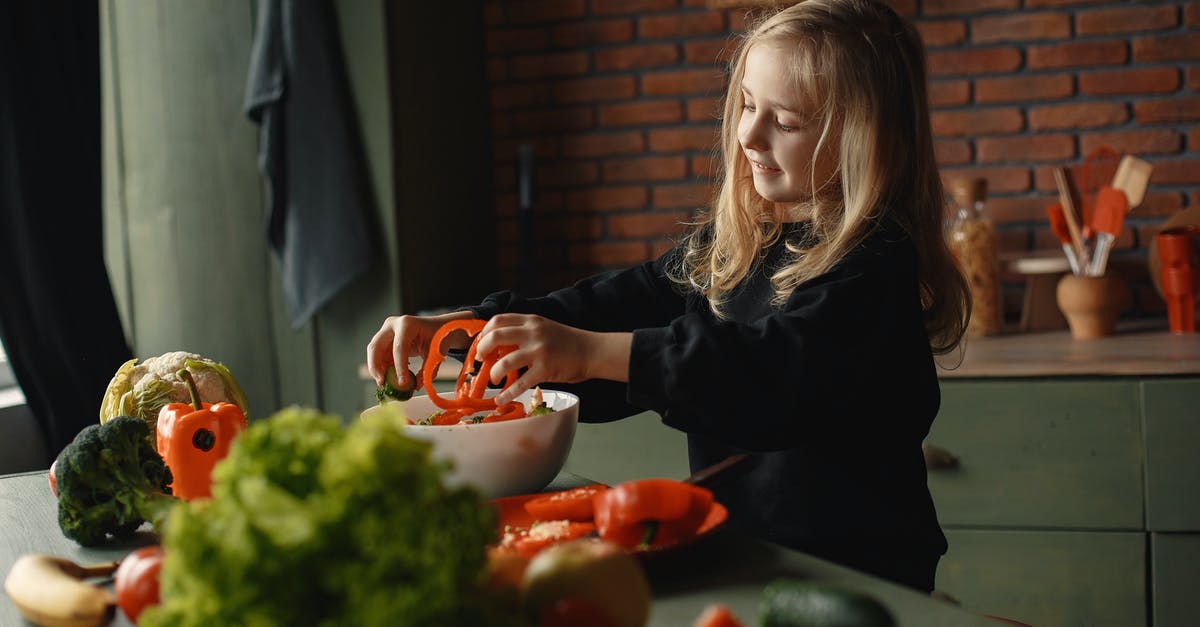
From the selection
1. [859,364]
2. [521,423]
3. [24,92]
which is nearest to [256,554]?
[521,423]

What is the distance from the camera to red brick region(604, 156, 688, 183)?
2.91 meters

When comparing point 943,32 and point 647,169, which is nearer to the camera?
point 943,32

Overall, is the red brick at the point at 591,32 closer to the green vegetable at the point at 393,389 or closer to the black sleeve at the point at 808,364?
the black sleeve at the point at 808,364

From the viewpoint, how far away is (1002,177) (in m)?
2.70

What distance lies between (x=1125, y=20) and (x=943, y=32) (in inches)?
15.4

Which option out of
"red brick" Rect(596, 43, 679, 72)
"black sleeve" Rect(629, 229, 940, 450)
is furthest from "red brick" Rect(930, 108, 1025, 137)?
"black sleeve" Rect(629, 229, 940, 450)

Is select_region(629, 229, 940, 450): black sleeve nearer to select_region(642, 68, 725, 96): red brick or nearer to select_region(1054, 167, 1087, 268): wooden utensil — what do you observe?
select_region(1054, 167, 1087, 268): wooden utensil

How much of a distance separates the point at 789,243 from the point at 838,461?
30cm

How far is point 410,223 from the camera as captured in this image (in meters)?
2.65

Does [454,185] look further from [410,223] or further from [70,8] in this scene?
[70,8]

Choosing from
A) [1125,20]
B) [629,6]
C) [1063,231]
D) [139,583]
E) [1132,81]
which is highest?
[629,6]

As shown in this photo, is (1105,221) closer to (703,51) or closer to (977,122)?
(977,122)

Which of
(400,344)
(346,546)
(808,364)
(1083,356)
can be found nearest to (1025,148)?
(1083,356)

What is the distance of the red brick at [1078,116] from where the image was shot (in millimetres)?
2613
